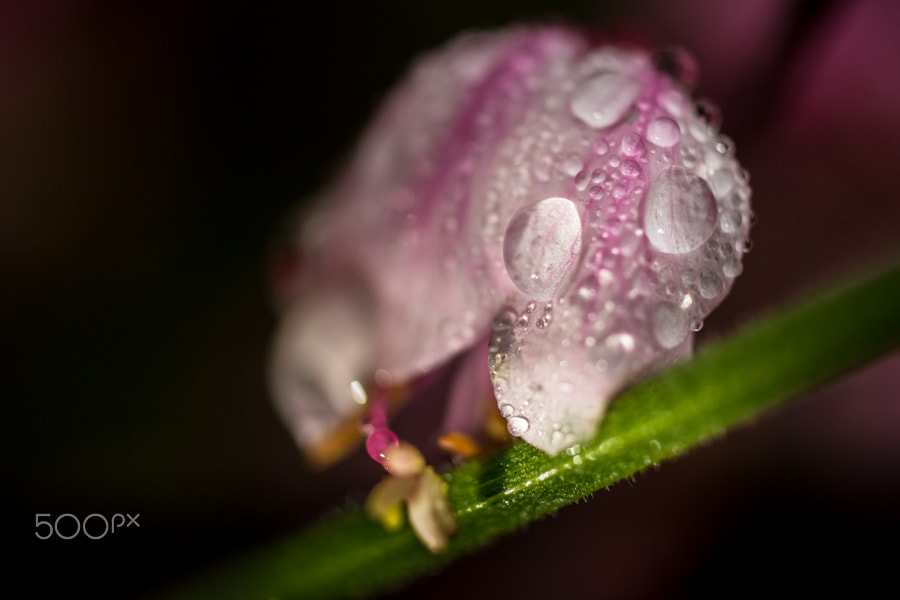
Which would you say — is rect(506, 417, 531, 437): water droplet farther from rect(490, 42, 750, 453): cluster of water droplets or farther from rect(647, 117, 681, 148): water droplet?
rect(647, 117, 681, 148): water droplet

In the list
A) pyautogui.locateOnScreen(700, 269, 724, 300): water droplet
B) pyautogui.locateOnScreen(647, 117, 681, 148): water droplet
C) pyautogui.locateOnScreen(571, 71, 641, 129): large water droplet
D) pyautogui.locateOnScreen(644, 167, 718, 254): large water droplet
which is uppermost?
pyautogui.locateOnScreen(571, 71, 641, 129): large water droplet

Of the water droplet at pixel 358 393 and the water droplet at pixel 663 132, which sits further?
the water droplet at pixel 358 393

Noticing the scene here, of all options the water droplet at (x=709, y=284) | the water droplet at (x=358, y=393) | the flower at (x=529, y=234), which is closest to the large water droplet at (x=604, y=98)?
the flower at (x=529, y=234)

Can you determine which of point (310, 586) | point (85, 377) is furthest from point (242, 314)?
point (310, 586)

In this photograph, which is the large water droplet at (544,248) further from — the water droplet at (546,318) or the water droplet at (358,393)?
the water droplet at (358,393)

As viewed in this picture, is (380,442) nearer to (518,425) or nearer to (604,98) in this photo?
(518,425)

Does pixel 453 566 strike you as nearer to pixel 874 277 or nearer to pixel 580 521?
pixel 580 521

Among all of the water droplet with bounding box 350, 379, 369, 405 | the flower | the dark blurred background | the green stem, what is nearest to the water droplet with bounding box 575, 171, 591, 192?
the flower
